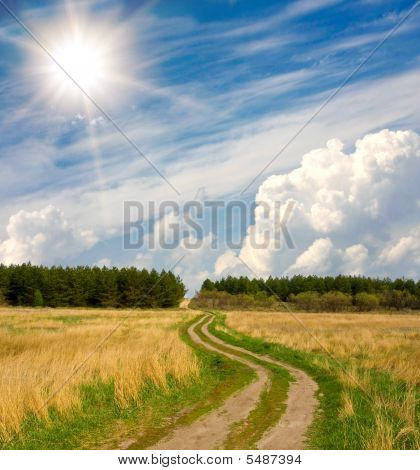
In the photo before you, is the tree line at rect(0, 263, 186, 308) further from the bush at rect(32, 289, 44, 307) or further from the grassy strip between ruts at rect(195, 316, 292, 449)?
the grassy strip between ruts at rect(195, 316, 292, 449)

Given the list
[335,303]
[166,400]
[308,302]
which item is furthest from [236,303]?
[166,400]

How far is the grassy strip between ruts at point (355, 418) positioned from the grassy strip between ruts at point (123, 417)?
287 centimetres

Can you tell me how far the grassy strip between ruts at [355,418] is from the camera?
822 cm

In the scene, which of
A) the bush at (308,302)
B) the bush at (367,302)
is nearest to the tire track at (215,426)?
the bush at (308,302)

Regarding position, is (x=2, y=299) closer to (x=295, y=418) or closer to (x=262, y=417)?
(x=262, y=417)

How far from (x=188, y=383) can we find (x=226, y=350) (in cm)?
1031

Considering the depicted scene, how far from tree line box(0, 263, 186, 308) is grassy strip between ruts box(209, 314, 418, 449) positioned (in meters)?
94.5

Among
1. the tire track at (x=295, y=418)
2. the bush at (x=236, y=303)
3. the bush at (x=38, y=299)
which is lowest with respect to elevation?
the tire track at (x=295, y=418)

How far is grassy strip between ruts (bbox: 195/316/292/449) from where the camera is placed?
27.8 ft

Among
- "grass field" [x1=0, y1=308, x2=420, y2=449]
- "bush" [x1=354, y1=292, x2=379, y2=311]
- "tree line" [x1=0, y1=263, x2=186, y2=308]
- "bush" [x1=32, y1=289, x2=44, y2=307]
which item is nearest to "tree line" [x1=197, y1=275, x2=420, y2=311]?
"bush" [x1=354, y1=292, x2=379, y2=311]

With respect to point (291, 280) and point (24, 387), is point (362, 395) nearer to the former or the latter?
point (24, 387)

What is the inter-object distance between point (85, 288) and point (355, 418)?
10571cm

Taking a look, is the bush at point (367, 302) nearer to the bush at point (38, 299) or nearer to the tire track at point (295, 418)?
the bush at point (38, 299)
